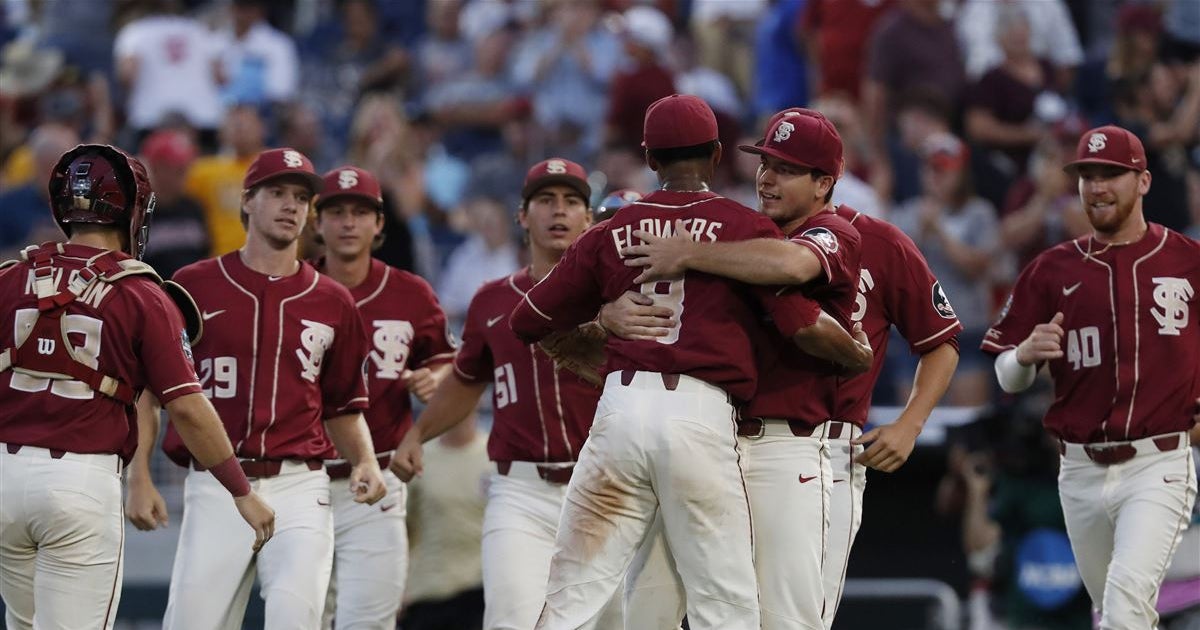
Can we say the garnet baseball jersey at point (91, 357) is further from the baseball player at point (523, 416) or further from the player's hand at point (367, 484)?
the baseball player at point (523, 416)

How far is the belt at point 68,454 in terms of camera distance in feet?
21.0

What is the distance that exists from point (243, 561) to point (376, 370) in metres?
1.75

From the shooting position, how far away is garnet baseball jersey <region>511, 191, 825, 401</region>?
636 cm

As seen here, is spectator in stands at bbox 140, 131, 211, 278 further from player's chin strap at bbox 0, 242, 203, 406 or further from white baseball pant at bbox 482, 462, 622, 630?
player's chin strap at bbox 0, 242, 203, 406

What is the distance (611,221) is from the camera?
6551 mm

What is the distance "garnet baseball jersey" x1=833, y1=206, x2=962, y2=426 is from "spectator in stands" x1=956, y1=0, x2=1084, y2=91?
7.42 metres

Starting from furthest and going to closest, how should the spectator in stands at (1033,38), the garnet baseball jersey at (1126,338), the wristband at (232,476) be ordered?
the spectator in stands at (1033,38) → the garnet baseball jersey at (1126,338) → the wristband at (232,476)

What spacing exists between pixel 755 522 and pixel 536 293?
1.23m

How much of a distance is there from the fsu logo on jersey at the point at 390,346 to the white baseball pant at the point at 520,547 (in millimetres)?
985

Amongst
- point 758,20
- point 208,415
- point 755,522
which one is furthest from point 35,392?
point 758,20

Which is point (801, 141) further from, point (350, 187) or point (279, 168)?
point (350, 187)

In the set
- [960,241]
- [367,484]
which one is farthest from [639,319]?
[960,241]

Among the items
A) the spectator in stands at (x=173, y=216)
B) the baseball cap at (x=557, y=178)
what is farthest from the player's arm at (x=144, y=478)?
the spectator in stands at (x=173, y=216)

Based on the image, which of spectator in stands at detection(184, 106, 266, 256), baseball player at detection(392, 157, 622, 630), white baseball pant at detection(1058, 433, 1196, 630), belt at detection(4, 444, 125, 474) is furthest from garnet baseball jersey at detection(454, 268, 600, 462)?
spectator in stands at detection(184, 106, 266, 256)
